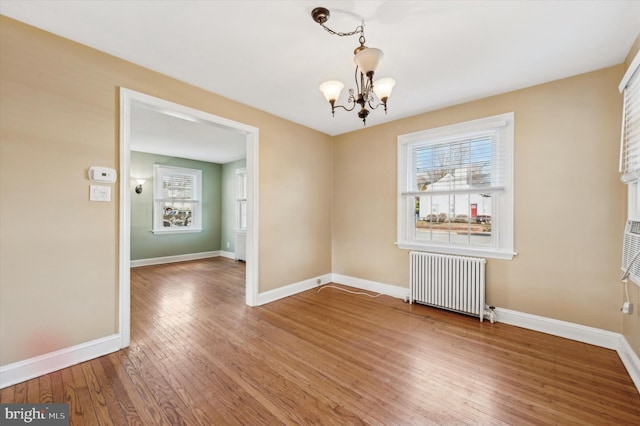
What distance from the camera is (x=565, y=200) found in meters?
2.69

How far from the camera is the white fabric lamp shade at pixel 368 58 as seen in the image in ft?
5.52

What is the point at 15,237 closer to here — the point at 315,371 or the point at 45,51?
the point at 45,51

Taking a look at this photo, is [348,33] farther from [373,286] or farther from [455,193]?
[373,286]

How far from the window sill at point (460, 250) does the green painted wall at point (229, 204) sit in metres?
4.90

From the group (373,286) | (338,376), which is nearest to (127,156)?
(338,376)

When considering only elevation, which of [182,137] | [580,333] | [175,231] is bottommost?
[580,333]

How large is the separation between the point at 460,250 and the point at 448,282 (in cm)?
44

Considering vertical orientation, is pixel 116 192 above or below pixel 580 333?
above

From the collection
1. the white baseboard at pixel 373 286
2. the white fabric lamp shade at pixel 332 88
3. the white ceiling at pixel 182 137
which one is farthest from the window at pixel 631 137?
the white ceiling at pixel 182 137

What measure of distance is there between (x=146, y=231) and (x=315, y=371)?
19.4 feet

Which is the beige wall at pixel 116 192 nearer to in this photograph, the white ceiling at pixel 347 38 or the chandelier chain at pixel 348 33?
the white ceiling at pixel 347 38

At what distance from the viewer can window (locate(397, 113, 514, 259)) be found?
308cm

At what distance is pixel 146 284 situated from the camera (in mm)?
4617
